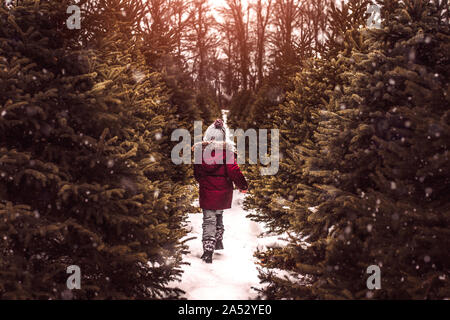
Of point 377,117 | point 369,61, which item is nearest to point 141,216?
point 377,117

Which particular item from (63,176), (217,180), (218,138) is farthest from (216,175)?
(63,176)

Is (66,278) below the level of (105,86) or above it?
below

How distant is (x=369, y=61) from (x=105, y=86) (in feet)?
8.50

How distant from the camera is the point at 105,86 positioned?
3.45 metres

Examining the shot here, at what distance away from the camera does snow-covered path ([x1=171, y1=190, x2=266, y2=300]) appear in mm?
4160

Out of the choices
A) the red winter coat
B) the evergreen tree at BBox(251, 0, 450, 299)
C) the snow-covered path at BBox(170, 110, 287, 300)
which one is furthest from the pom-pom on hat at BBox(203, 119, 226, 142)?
the evergreen tree at BBox(251, 0, 450, 299)

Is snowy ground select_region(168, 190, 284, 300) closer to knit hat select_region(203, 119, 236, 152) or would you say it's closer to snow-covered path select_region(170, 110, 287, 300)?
snow-covered path select_region(170, 110, 287, 300)

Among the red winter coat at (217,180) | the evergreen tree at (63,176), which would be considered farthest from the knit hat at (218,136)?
the evergreen tree at (63,176)

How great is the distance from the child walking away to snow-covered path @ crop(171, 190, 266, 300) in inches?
17.9

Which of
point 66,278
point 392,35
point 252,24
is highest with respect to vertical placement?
point 252,24

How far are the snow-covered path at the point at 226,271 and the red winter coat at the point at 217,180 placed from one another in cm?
87

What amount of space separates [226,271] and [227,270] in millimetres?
49

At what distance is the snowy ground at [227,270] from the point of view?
4156mm
